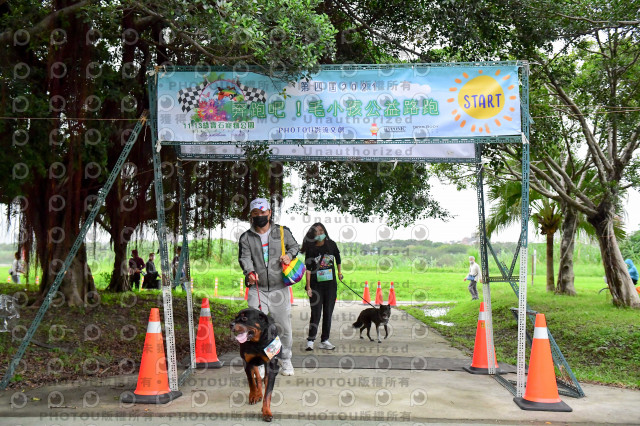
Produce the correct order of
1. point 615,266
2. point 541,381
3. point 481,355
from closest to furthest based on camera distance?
point 541,381 → point 481,355 → point 615,266

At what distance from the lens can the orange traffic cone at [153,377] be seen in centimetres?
598

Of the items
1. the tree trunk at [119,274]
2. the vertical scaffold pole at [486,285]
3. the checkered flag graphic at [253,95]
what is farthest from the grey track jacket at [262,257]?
the tree trunk at [119,274]

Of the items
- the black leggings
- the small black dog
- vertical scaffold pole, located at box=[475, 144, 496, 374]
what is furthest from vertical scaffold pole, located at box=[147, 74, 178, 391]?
the small black dog

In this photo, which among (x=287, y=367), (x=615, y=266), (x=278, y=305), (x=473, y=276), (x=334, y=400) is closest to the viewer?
(x=334, y=400)

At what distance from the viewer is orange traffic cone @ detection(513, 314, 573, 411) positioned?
5840mm

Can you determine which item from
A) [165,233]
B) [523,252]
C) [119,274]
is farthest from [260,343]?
[119,274]

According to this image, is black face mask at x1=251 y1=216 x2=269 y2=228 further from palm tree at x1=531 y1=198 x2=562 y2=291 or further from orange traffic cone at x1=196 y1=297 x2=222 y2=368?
palm tree at x1=531 y1=198 x2=562 y2=291

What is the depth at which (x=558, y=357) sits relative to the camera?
6.61 meters

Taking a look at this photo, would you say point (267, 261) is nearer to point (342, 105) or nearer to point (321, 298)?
point (342, 105)

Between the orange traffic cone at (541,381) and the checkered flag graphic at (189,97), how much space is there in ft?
14.2

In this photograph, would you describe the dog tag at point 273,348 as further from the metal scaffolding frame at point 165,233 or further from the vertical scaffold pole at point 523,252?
the vertical scaffold pole at point 523,252

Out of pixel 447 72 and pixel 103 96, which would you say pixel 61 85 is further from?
pixel 447 72

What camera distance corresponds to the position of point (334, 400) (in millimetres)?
6031

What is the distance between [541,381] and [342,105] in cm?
351
